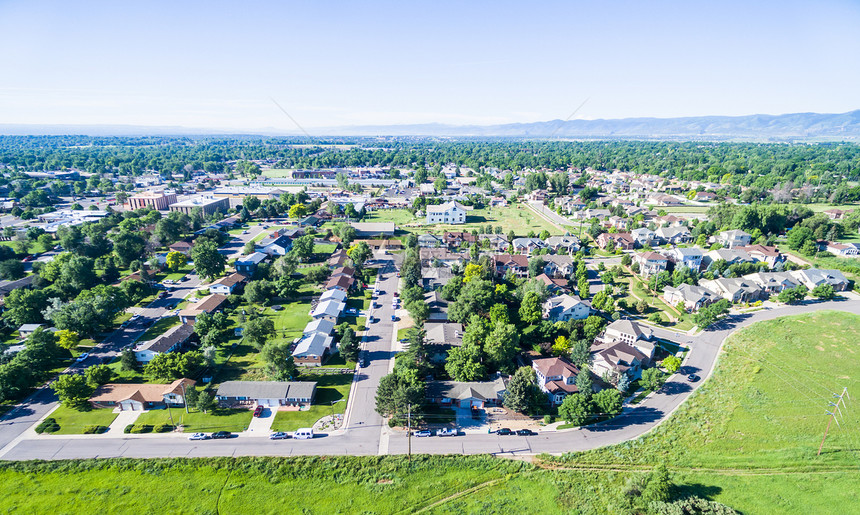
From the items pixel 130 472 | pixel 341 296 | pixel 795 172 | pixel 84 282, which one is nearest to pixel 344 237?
pixel 341 296

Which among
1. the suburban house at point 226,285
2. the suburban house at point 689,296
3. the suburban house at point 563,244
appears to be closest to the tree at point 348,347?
the suburban house at point 226,285

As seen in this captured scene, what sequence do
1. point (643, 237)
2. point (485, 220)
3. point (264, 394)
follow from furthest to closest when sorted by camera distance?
1. point (485, 220)
2. point (643, 237)
3. point (264, 394)

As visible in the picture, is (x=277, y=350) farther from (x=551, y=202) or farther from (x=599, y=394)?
(x=551, y=202)

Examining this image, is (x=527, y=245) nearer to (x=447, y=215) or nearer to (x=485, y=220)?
(x=485, y=220)

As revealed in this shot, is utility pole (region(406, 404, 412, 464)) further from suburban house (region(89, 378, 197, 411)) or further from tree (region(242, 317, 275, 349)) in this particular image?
tree (region(242, 317, 275, 349))

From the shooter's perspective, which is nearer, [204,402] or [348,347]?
[204,402]

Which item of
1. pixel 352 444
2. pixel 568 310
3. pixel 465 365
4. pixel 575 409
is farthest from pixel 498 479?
pixel 568 310
